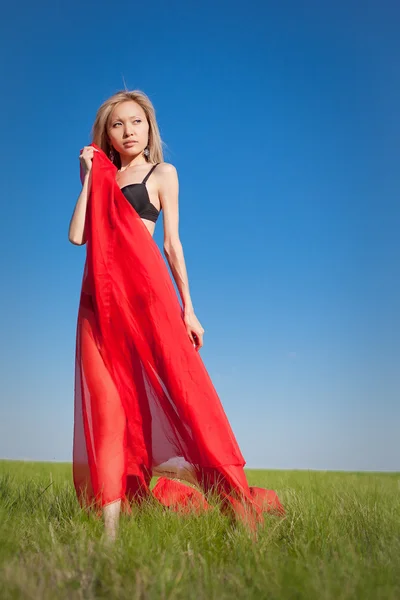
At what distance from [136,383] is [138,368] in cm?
9

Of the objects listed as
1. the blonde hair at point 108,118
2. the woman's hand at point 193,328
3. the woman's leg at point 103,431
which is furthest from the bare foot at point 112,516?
the blonde hair at point 108,118

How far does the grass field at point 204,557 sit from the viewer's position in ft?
6.56

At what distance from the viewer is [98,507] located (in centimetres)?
322

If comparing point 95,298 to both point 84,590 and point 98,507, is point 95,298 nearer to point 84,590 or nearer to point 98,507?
point 98,507

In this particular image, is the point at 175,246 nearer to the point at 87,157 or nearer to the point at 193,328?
the point at 193,328

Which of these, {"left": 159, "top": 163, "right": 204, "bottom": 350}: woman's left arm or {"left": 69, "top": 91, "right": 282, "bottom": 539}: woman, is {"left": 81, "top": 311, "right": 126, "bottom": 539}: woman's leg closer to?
{"left": 69, "top": 91, "right": 282, "bottom": 539}: woman

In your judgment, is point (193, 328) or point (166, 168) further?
point (166, 168)

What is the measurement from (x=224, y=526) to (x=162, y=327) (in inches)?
45.8

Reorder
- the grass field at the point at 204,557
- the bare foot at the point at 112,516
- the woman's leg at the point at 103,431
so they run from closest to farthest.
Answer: the grass field at the point at 204,557 → the bare foot at the point at 112,516 → the woman's leg at the point at 103,431

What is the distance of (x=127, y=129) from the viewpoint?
401 centimetres

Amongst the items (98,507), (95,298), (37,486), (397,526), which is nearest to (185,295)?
(95,298)

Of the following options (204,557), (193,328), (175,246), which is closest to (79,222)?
(175,246)

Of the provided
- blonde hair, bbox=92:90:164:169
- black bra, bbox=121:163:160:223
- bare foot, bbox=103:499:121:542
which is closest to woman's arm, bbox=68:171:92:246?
black bra, bbox=121:163:160:223

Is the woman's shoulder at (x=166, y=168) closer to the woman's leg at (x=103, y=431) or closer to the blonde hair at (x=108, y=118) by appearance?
the blonde hair at (x=108, y=118)
